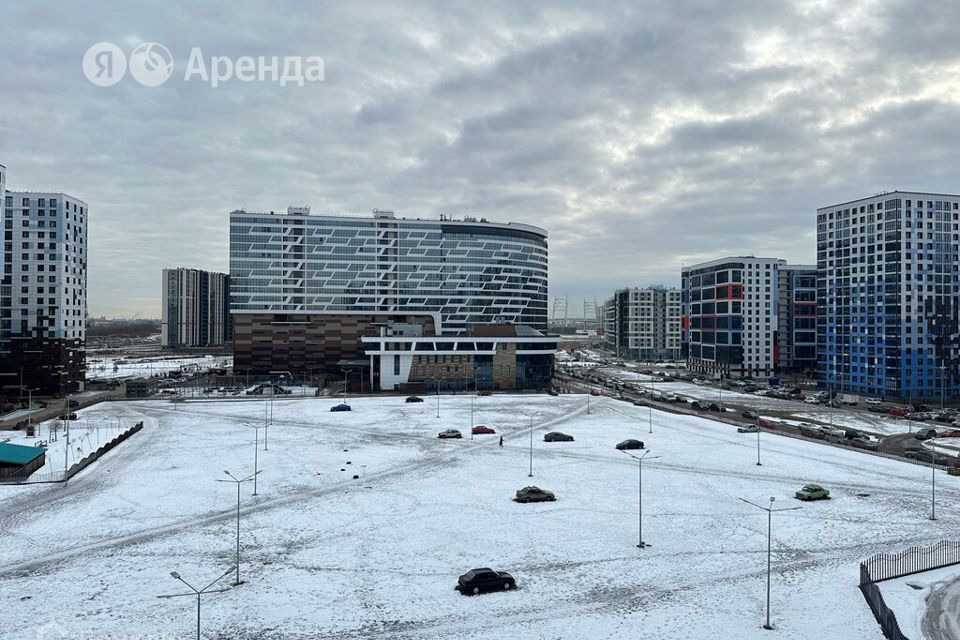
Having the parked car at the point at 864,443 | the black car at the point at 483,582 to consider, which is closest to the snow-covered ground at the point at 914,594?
the black car at the point at 483,582

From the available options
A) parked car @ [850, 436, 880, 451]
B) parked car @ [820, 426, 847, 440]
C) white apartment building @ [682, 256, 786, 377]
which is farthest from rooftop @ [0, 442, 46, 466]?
white apartment building @ [682, 256, 786, 377]

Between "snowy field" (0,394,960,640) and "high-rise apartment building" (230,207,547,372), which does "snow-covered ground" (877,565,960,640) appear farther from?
"high-rise apartment building" (230,207,547,372)

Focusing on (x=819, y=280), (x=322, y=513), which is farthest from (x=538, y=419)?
(x=819, y=280)

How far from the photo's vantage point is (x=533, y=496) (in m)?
49.7

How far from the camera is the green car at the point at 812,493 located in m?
50.8

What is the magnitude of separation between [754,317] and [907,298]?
176 feet

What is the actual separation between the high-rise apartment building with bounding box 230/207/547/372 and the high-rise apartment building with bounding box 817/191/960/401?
87.3 m

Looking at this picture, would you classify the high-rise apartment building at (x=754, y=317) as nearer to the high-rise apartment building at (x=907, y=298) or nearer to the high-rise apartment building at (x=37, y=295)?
the high-rise apartment building at (x=907, y=298)

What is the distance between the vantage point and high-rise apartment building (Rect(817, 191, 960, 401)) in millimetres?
118188

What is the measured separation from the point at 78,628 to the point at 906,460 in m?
76.4

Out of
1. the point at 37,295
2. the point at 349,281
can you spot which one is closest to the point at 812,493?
the point at 349,281

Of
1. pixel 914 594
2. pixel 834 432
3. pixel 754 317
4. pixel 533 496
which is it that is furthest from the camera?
pixel 754 317

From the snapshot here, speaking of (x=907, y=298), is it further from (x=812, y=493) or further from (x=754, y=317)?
(x=812, y=493)

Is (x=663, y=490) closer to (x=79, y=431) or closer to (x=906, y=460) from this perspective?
Answer: (x=906, y=460)
